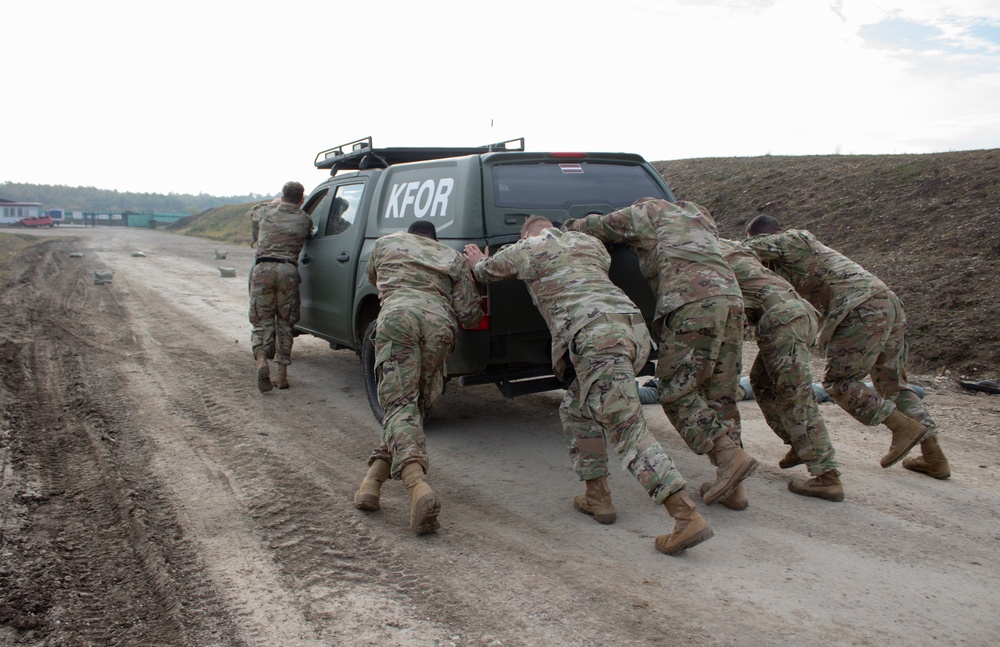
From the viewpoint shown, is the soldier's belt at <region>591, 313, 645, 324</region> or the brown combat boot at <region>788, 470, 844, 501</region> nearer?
the soldier's belt at <region>591, 313, 645, 324</region>

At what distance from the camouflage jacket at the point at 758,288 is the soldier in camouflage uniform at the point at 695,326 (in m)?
0.27

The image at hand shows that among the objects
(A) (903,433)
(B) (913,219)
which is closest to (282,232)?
(A) (903,433)

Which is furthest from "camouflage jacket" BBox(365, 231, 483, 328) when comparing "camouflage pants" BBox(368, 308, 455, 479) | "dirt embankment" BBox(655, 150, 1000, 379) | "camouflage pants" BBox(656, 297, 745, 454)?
"dirt embankment" BBox(655, 150, 1000, 379)

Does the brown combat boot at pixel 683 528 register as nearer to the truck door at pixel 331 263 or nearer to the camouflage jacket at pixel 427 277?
the camouflage jacket at pixel 427 277

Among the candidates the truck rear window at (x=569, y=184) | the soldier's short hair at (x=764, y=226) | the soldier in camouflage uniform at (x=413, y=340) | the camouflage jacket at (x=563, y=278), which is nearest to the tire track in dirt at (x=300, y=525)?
the soldier in camouflage uniform at (x=413, y=340)

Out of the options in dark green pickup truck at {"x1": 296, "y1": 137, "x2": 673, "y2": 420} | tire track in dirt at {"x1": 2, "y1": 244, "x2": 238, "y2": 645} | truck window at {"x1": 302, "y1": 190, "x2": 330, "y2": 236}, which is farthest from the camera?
truck window at {"x1": 302, "y1": 190, "x2": 330, "y2": 236}

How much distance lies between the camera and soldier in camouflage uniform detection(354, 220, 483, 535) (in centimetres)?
431

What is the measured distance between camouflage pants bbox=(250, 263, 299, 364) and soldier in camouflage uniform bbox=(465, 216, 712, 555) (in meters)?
3.21

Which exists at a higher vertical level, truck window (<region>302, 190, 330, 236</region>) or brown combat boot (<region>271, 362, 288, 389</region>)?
truck window (<region>302, 190, 330, 236</region>)

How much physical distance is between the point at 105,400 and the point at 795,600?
568 centimetres

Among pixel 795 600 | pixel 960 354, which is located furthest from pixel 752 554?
pixel 960 354

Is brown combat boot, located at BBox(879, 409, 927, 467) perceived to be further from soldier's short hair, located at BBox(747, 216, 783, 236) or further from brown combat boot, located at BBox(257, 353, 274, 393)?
brown combat boot, located at BBox(257, 353, 274, 393)

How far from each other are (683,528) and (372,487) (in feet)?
5.59

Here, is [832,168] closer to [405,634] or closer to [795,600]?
[795,600]
